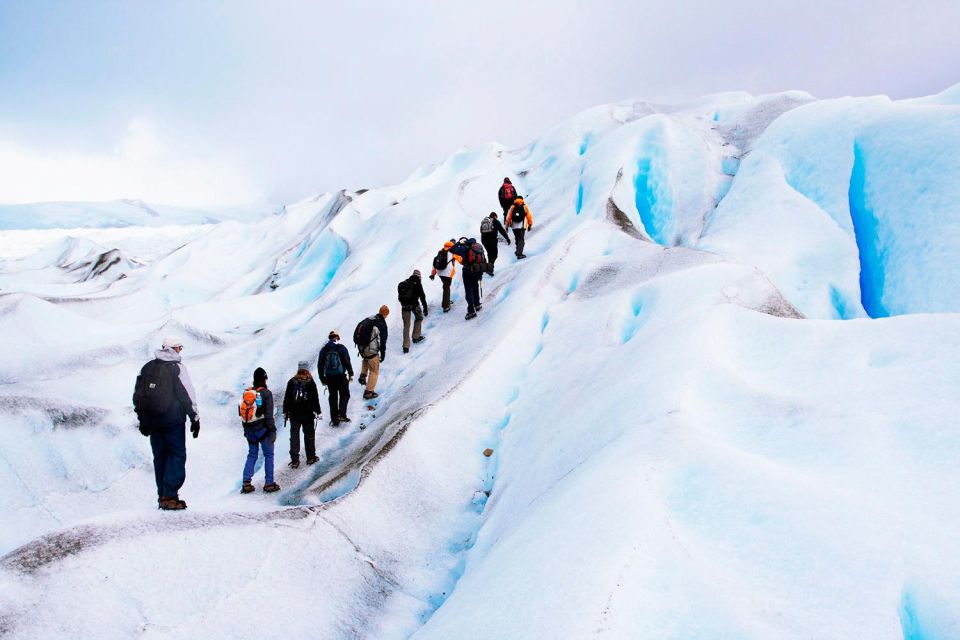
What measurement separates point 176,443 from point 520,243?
12251 millimetres

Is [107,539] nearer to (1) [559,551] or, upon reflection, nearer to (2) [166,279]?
(1) [559,551]

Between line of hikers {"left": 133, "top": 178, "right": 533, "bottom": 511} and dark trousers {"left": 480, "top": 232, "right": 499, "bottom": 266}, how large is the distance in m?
0.03

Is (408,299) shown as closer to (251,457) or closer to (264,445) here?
(264,445)

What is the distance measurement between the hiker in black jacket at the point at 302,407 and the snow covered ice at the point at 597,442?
608 millimetres

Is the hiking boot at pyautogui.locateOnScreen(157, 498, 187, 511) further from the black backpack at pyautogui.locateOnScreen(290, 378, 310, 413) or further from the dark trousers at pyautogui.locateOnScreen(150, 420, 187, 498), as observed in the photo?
the black backpack at pyautogui.locateOnScreen(290, 378, 310, 413)

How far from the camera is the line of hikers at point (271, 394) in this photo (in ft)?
21.0

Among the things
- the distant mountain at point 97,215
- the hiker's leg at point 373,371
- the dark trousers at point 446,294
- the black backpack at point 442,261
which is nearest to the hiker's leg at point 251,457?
the hiker's leg at point 373,371

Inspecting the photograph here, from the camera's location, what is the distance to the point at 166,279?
30.5 m

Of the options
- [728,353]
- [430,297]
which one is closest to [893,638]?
[728,353]

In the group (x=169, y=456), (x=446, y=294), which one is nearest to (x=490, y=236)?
(x=446, y=294)

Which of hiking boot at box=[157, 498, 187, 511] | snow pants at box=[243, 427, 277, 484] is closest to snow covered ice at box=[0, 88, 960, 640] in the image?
hiking boot at box=[157, 498, 187, 511]

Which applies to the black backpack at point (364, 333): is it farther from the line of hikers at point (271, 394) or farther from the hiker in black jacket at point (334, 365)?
the hiker in black jacket at point (334, 365)

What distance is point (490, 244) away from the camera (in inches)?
628

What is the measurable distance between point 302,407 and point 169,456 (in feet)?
8.29
